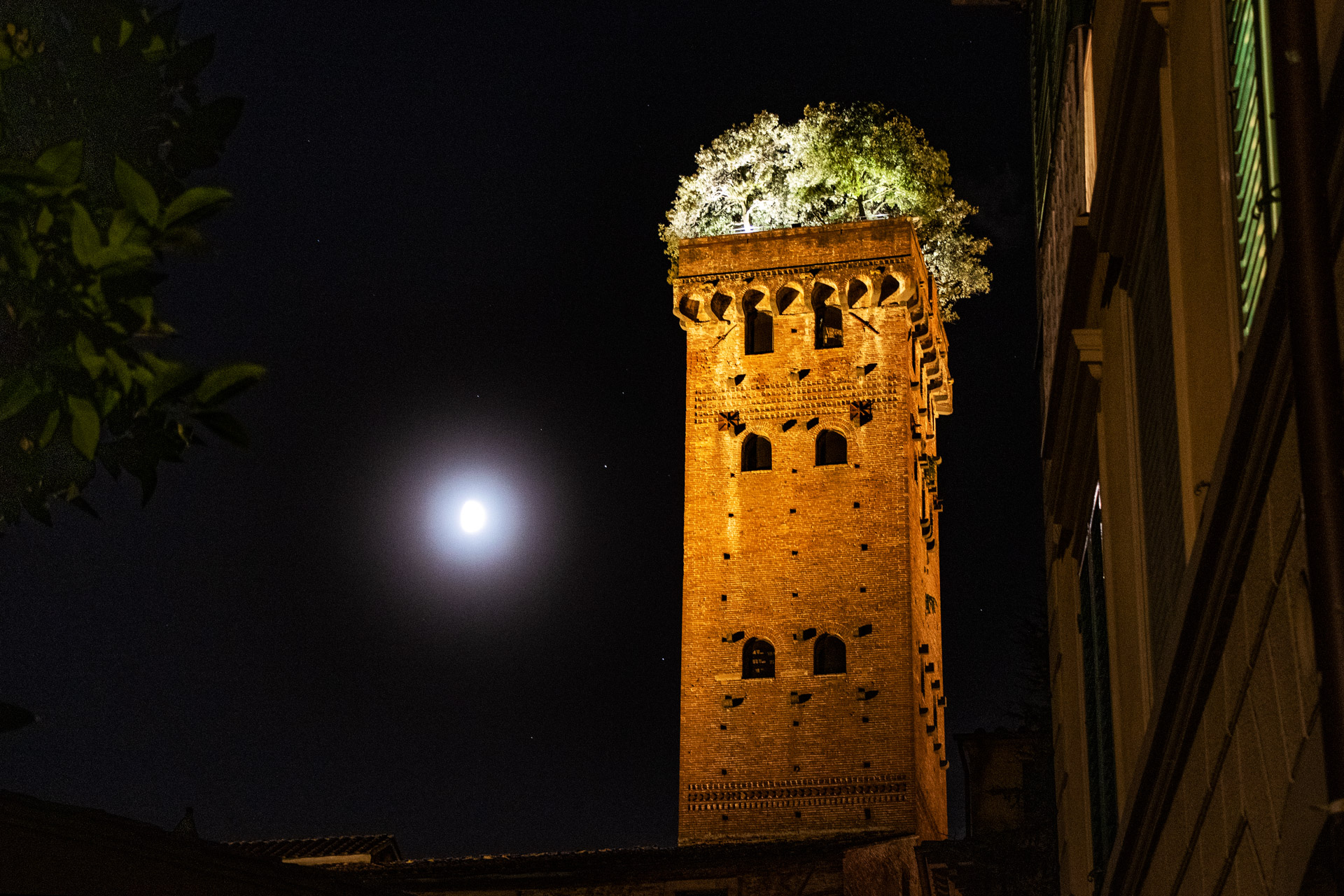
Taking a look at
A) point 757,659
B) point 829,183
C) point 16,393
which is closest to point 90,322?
point 16,393

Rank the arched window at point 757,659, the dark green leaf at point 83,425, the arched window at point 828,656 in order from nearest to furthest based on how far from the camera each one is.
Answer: the dark green leaf at point 83,425 → the arched window at point 828,656 → the arched window at point 757,659

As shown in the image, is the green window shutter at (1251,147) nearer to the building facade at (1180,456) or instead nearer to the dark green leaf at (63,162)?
the building facade at (1180,456)

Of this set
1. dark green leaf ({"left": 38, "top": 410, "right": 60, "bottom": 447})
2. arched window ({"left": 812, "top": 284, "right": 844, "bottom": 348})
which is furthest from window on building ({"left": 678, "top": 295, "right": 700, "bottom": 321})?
dark green leaf ({"left": 38, "top": 410, "right": 60, "bottom": 447})

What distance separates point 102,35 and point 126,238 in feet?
1.68

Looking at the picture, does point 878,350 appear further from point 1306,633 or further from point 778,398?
point 1306,633

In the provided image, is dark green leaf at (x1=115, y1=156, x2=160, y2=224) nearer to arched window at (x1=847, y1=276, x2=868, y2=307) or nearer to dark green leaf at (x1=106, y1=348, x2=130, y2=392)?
dark green leaf at (x1=106, y1=348, x2=130, y2=392)

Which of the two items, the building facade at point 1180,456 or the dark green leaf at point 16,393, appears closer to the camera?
the dark green leaf at point 16,393

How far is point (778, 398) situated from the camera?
29266mm

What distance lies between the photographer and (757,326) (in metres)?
30.2

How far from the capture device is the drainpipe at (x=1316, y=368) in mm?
3008

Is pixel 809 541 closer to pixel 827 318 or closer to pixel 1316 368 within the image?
pixel 827 318

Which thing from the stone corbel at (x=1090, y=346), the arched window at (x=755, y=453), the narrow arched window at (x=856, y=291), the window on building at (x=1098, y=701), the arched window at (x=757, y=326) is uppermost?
the narrow arched window at (x=856, y=291)

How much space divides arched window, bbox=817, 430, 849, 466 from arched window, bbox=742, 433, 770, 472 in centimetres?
80

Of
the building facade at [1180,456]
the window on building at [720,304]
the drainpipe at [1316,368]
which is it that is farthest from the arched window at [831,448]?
the drainpipe at [1316,368]
